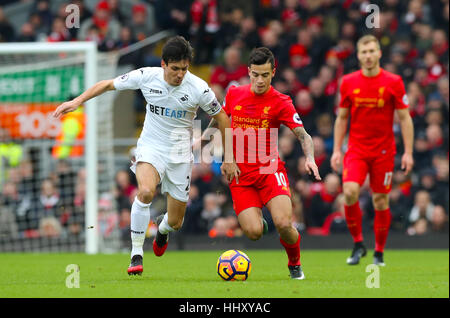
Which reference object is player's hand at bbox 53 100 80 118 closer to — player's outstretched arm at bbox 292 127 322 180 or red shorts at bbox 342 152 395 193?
player's outstretched arm at bbox 292 127 322 180

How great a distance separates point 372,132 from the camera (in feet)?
35.7

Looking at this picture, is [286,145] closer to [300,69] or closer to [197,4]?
[300,69]

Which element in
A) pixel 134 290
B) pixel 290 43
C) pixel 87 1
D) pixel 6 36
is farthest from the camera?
pixel 87 1

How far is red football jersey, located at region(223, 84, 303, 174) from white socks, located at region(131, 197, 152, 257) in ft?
3.44

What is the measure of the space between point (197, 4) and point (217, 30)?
763mm

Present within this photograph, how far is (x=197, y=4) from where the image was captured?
63.5ft

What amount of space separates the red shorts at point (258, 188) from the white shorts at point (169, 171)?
561 mm

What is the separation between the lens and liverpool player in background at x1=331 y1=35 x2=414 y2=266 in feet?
35.3

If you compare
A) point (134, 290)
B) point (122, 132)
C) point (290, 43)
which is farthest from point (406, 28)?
point (134, 290)

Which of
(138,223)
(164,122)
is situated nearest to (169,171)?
(164,122)

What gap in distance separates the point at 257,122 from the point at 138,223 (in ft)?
5.06

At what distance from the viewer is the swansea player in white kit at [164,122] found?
8.66 meters

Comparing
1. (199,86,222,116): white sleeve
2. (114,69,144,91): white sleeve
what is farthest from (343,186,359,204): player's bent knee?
(114,69,144,91): white sleeve

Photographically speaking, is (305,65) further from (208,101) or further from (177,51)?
(177,51)
